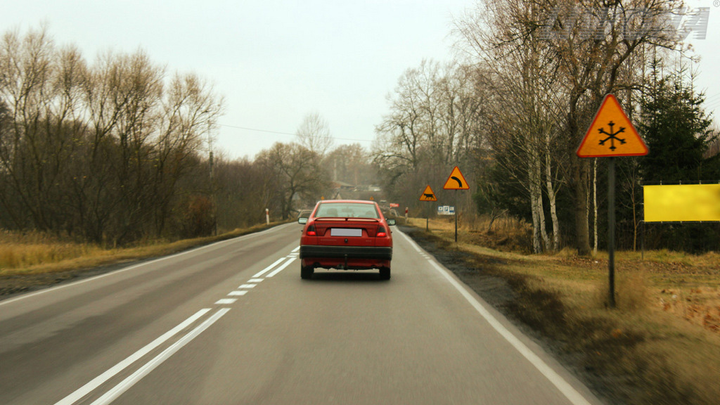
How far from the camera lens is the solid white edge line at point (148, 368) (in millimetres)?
4249

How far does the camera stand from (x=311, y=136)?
77.9m

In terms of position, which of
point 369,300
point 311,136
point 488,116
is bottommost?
point 369,300

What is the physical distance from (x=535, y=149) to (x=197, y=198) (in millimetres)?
18859

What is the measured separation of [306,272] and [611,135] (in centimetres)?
615

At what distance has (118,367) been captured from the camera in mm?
5066

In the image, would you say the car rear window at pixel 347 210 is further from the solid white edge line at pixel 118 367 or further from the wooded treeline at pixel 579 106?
the wooded treeline at pixel 579 106

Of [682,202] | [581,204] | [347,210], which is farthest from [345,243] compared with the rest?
[682,202]

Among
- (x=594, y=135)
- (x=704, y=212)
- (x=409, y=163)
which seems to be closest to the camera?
(x=594, y=135)

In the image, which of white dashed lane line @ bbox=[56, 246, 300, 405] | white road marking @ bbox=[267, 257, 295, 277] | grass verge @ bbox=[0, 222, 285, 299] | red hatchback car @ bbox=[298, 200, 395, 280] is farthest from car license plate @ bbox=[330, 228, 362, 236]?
grass verge @ bbox=[0, 222, 285, 299]

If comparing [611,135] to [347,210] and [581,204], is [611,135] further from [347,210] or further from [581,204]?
[581,204]

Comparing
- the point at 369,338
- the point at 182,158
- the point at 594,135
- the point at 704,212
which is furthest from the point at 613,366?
the point at 182,158

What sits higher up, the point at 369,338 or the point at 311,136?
the point at 311,136

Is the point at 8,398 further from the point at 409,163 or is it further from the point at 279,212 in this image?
the point at 279,212

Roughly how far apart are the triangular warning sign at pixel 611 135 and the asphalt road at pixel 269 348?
2483 mm
